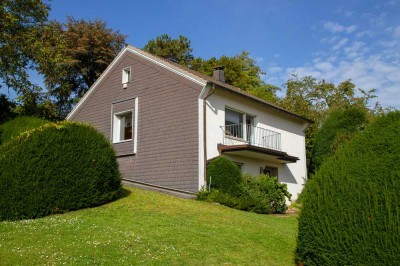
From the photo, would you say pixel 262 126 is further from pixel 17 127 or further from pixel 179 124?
pixel 17 127

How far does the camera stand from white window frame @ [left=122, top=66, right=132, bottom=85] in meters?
22.2

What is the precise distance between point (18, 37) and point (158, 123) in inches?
302

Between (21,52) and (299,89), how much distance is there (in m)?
28.2

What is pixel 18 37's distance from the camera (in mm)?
19719

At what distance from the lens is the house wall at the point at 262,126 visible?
1878 centimetres

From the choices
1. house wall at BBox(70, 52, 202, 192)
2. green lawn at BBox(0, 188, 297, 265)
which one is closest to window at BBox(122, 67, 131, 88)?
house wall at BBox(70, 52, 202, 192)

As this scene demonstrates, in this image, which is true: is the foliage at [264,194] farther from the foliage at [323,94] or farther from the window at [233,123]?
the foliage at [323,94]

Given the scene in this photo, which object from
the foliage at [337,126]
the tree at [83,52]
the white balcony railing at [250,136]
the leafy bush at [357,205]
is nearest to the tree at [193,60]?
the tree at [83,52]

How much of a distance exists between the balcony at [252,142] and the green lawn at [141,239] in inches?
262

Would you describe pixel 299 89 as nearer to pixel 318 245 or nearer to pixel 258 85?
pixel 258 85

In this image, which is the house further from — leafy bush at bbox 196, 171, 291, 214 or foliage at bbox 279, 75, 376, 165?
foliage at bbox 279, 75, 376, 165

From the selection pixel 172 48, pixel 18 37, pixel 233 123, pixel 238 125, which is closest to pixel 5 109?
pixel 18 37

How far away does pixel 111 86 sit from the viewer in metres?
23.1

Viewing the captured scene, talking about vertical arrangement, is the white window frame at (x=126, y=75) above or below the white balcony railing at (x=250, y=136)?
above
